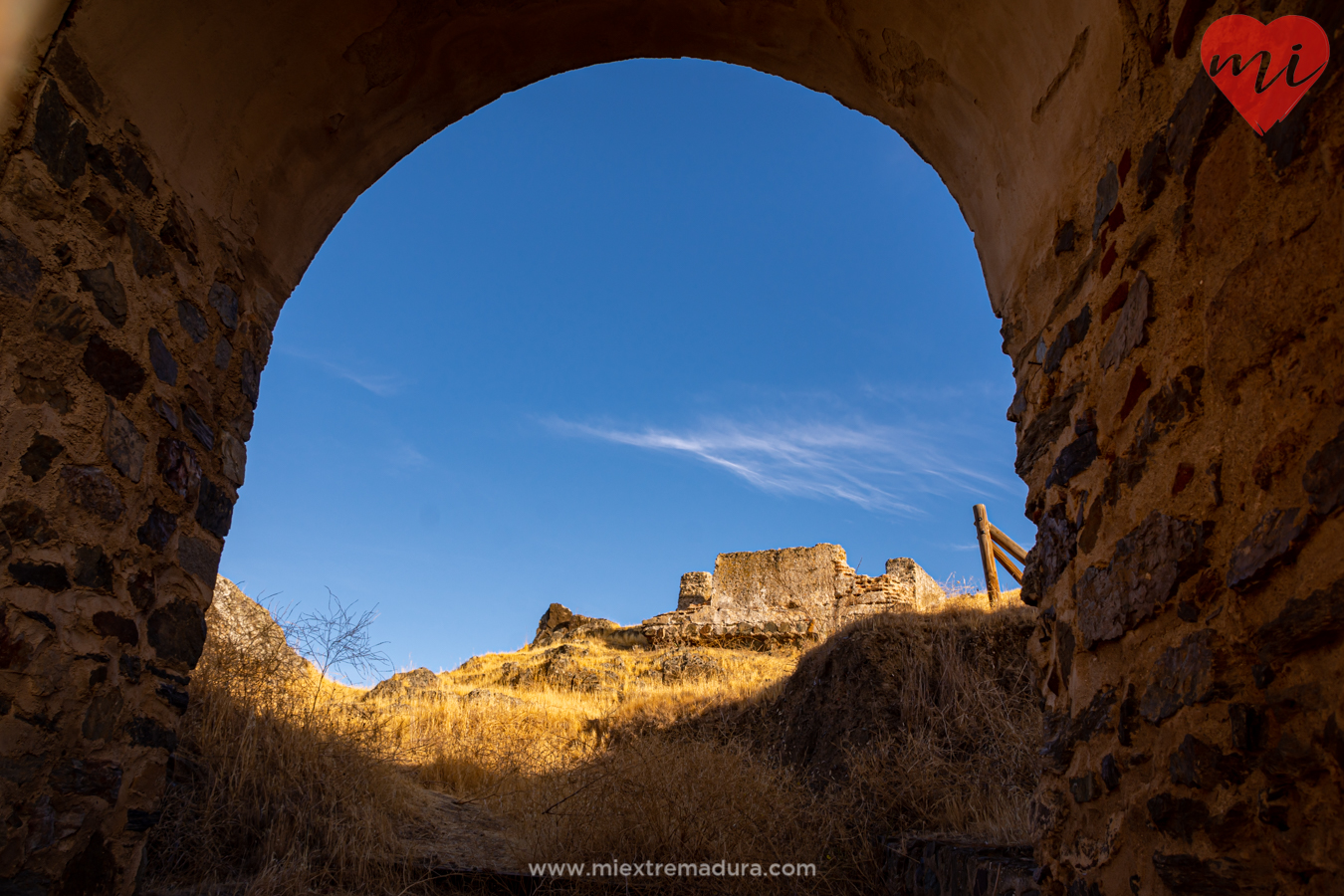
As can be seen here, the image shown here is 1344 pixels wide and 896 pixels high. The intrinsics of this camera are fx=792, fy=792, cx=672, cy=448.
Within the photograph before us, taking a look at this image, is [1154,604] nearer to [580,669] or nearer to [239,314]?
[239,314]

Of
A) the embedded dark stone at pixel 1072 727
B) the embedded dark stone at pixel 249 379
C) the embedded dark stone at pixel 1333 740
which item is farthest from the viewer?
the embedded dark stone at pixel 249 379

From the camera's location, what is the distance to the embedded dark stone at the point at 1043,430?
2234 millimetres

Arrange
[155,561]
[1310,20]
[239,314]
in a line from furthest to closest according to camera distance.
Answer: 1. [239,314]
2. [155,561]
3. [1310,20]

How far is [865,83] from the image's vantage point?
3.28 metres

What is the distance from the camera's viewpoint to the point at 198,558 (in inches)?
109

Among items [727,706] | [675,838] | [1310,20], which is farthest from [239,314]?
[727,706]

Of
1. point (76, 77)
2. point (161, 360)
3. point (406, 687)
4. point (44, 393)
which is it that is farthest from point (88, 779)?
point (406, 687)

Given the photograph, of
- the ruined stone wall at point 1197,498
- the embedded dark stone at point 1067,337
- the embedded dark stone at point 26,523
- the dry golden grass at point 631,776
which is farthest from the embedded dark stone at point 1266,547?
the embedded dark stone at point 26,523

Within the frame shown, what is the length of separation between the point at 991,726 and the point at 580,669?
792 centimetres

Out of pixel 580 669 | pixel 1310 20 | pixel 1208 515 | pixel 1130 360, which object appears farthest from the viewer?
pixel 580 669

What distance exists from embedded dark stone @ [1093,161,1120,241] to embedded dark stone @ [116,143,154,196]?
2.72m

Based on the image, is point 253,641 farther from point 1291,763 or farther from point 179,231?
point 1291,763

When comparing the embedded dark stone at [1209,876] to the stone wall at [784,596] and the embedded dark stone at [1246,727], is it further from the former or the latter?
the stone wall at [784,596]

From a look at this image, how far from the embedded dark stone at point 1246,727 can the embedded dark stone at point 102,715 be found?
8.83 ft
